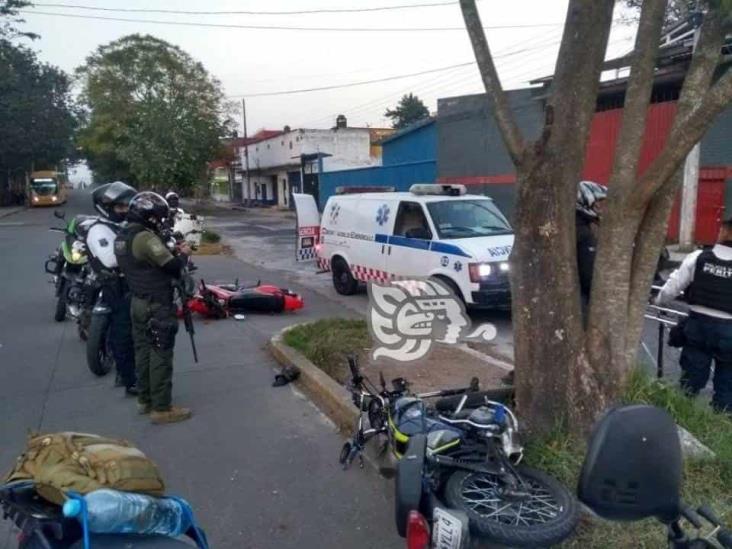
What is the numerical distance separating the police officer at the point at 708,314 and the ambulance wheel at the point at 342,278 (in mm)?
7045

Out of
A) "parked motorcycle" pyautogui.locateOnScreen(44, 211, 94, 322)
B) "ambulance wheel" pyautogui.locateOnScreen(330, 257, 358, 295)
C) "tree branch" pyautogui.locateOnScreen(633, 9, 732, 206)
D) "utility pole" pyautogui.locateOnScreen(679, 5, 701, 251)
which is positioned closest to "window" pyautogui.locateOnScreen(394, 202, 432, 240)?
"ambulance wheel" pyautogui.locateOnScreen(330, 257, 358, 295)

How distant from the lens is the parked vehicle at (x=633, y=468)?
160 centimetres

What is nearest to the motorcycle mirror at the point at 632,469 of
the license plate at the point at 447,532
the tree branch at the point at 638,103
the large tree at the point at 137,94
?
the license plate at the point at 447,532

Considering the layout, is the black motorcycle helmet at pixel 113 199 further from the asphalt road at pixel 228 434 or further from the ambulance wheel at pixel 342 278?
the ambulance wheel at pixel 342 278

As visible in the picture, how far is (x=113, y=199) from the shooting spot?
598cm

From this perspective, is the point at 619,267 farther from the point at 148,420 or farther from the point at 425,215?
the point at 425,215

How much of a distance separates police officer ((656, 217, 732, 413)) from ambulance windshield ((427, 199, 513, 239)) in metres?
4.62

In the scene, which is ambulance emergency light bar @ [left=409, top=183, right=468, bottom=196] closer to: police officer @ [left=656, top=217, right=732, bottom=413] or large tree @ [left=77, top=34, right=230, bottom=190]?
police officer @ [left=656, top=217, right=732, bottom=413]

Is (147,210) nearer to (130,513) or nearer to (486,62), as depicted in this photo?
(486,62)

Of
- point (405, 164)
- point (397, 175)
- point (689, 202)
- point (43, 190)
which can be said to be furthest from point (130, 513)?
point (43, 190)

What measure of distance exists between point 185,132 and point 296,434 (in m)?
35.9

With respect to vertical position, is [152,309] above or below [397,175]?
below

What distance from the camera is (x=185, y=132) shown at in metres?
38.2

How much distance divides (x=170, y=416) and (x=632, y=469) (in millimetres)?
4252
